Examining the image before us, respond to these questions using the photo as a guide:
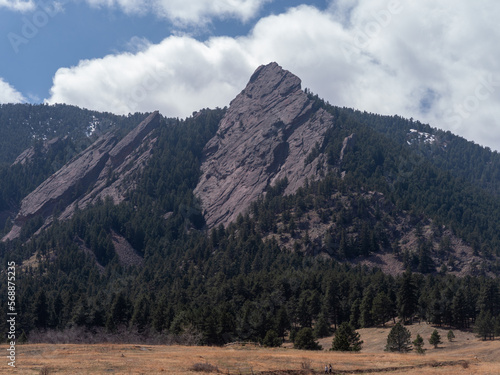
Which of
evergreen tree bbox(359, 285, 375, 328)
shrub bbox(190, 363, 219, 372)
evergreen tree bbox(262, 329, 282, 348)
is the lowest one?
evergreen tree bbox(262, 329, 282, 348)

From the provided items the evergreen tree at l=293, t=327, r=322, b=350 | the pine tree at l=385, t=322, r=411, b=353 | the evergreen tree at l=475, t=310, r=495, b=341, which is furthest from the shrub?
the evergreen tree at l=475, t=310, r=495, b=341

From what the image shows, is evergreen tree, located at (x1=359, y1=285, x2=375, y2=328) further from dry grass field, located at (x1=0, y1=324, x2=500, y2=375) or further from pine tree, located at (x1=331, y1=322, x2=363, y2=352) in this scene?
dry grass field, located at (x1=0, y1=324, x2=500, y2=375)

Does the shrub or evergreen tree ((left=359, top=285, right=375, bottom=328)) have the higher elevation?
evergreen tree ((left=359, top=285, right=375, bottom=328))

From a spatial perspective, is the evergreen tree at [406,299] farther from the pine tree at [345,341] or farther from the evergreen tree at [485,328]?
the pine tree at [345,341]

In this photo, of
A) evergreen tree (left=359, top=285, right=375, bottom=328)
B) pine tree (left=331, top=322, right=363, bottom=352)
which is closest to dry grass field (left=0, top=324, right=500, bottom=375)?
pine tree (left=331, top=322, right=363, bottom=352)

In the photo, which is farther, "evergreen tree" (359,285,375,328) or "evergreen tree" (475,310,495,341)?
"evergreen tree" (359,285,375,328)

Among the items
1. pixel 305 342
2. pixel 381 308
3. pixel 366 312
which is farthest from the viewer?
pixel 366 312

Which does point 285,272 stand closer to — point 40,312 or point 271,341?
point 271,341

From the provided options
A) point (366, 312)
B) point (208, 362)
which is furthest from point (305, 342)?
point (366, 312)

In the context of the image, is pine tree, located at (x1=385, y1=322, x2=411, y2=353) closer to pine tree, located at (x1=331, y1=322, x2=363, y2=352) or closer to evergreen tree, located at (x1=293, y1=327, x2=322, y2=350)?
pine tree, located at (x1=331, y1=322, x2=363, y2=352)

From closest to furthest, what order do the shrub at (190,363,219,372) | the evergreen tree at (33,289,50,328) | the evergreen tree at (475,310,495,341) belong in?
the shrub at (190,363,219,372) → the evergreen tree at (475,310,495,341) → the evergreen tree at (33,289,50,328)

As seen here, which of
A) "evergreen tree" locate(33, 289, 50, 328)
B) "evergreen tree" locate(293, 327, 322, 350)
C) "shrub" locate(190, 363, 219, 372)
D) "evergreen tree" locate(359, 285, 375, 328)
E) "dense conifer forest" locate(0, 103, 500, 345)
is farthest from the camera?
"evergreen tree" locate(33, 289, 50, 328)

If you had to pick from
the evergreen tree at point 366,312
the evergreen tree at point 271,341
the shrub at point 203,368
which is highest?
the evergreen tree at point 366,312

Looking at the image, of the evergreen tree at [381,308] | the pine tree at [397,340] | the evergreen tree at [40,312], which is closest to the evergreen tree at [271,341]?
the pine tree at [397,340]
